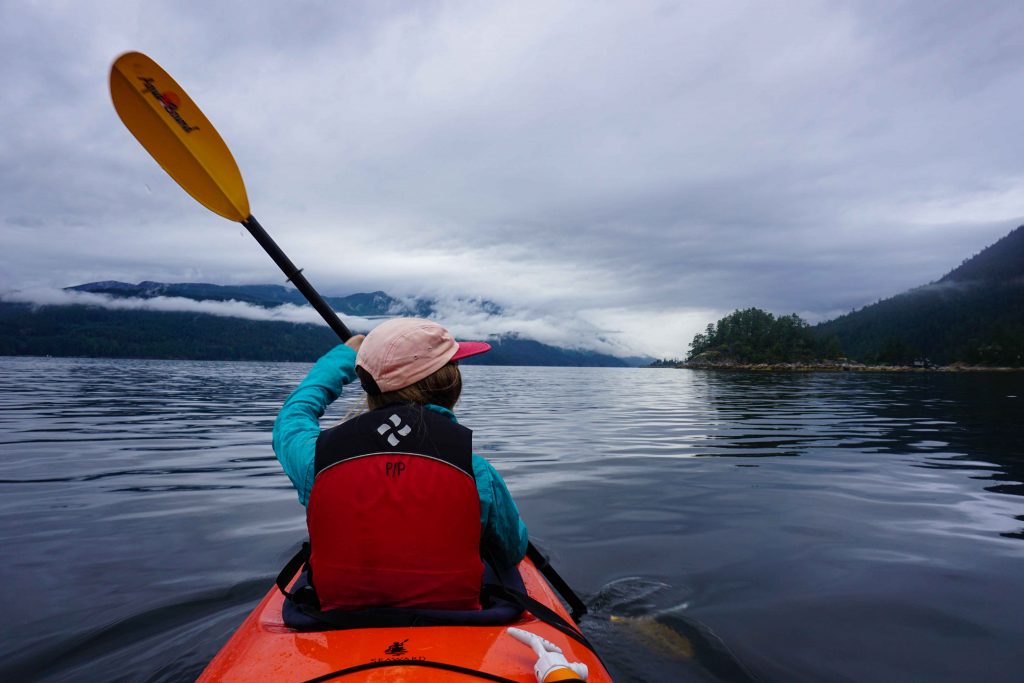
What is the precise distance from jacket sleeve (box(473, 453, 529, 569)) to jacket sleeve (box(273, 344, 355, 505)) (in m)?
0.99

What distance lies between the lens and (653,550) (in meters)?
7.09

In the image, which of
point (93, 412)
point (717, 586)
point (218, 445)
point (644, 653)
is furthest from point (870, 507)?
point (93, 412)

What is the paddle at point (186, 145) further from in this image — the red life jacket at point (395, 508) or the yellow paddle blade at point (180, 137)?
the red life jacket at point (395, 508)

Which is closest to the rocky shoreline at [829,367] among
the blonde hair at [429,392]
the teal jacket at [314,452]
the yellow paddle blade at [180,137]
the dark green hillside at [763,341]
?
the dark green hillside at [763,341]

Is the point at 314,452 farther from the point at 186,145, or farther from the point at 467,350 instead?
the point at 186,145

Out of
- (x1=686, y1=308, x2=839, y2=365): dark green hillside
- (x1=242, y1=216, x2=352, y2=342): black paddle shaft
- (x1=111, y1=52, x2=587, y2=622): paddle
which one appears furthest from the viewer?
(x1=686, y1=308, x2=839, y2=365): dark green hillside

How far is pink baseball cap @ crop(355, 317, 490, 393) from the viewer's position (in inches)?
125

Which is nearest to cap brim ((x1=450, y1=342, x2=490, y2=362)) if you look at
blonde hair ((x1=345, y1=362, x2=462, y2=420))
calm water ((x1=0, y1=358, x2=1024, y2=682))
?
blonde hair ((x1=345, y1=362, x2=462, y2=420))

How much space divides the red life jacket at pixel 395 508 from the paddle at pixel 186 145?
7.91 feet

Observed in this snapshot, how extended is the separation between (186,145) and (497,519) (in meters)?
4.82

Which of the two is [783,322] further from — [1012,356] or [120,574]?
[120,574]

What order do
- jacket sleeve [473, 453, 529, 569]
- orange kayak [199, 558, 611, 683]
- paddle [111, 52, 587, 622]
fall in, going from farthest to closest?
paddle [111, 52, 587, 622] → jacket sleeve [473, 453, 529, 569] → orange kayak [199, 558, 611, 683]

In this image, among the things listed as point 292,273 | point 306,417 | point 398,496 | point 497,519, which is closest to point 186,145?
point 292,273

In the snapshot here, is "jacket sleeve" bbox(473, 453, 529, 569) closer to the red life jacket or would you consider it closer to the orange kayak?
the red life jacket
